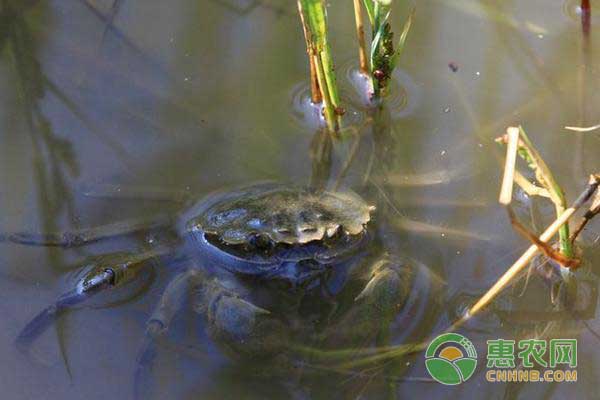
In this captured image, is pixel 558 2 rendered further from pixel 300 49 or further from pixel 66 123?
pixel 66 123

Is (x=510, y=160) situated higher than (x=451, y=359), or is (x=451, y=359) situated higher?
(x=510, y=160)

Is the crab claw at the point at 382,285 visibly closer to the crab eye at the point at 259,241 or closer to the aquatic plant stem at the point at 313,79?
the crab eye at the point at 259,241

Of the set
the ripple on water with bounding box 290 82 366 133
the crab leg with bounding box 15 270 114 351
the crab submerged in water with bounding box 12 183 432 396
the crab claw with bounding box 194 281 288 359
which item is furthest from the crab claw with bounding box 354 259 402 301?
the crab leg with bounding box 15 270 114 351

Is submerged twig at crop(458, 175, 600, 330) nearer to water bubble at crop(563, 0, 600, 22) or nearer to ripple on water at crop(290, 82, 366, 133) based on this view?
ripple on water at crop(290, 82, 366, 133)

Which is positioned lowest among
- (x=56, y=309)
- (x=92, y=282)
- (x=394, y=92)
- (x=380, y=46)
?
(x=56, y=309)

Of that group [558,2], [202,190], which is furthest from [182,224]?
[558,2]

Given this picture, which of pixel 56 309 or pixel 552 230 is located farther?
pixel 56 309

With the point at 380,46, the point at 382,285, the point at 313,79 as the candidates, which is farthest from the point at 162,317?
the point at 380,46

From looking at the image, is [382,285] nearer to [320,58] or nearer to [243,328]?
[243,328]
